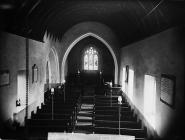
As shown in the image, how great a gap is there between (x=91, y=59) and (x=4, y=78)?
16.7m

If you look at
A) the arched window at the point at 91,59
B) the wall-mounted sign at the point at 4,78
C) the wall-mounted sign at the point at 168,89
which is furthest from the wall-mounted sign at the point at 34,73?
the arched window at the point at 91,59

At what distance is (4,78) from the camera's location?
7.43 m

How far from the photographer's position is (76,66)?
23781mm

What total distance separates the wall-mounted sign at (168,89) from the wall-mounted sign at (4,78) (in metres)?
5.09

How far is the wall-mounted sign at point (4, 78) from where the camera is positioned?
719cm

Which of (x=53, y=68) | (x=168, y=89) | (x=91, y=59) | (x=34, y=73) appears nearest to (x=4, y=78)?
(x=34, y=73)

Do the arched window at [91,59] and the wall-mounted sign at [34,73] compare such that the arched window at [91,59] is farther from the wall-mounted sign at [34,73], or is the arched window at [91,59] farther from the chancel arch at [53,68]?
the wall-mounted sign at [34,73]

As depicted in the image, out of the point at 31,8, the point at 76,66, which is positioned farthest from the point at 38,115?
the point at 76,66

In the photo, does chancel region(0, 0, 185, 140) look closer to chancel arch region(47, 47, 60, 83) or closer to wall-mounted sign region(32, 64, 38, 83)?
wall-mounted sign region(32, 64, 38, 83)

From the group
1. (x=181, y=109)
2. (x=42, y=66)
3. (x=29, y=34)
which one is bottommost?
(x=181, y=109)

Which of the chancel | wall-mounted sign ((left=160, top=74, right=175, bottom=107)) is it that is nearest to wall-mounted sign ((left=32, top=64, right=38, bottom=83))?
the chancel

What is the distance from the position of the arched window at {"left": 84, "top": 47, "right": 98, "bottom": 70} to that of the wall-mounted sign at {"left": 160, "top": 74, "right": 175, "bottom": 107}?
56.4ft

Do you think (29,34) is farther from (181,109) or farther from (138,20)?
(181,109)

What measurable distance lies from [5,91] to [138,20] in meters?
6.52
